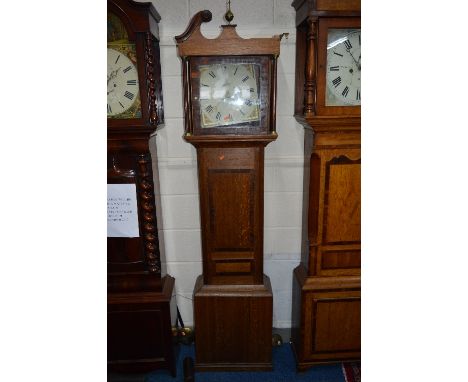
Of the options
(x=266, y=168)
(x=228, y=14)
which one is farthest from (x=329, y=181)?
(x=228, y=14)

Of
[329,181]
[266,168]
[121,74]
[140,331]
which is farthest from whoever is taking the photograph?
[266,168]

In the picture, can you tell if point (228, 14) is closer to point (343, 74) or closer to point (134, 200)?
point (343, 74)

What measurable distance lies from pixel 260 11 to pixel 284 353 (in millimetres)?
1871

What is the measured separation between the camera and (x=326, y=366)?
1.89m

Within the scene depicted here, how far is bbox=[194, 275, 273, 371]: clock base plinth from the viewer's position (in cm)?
175

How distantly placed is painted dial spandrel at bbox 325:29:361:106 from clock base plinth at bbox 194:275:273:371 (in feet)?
3.25

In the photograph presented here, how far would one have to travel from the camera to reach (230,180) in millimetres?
1631

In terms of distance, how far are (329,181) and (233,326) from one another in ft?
2.92

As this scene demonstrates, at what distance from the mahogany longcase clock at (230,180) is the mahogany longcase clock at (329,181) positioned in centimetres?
18

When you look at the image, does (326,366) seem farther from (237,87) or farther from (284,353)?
(237,87)

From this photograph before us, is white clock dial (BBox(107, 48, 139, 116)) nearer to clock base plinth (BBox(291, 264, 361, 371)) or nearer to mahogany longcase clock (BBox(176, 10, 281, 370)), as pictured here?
mahogany longcase clock (BBox(176, 10, 281, 370))

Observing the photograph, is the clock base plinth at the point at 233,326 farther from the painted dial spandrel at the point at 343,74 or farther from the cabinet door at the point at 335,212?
the painted dial spandrel at the point at 343,74
